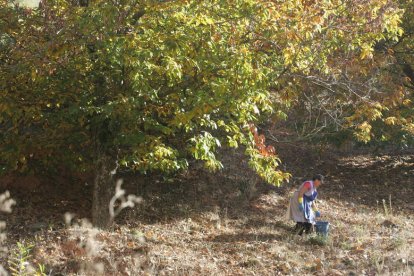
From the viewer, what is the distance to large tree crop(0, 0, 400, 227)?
287 inches

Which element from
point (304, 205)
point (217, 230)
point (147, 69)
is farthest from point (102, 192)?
point (304, 205)

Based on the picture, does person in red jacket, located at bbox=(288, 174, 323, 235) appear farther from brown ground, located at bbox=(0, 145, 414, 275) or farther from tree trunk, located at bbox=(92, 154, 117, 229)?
tree trunk, located at bbox=(92, 154, 117, 229)

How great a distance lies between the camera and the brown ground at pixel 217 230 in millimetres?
7770

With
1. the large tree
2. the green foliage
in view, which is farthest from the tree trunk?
the green foliage

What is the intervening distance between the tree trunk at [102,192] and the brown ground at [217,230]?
0.37m

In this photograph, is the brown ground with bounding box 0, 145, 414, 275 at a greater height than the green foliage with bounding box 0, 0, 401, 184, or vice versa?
the green foliage with bounding box 0, 0, 401, 184

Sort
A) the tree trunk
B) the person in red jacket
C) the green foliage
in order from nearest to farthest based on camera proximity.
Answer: the green foliage, the tree trunk, the person in red jacket

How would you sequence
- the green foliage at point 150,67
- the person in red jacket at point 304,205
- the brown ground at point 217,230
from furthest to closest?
the person in red jacket at point 304,205 → the brown ground at point 217,230 → the green foliage at point 150,67

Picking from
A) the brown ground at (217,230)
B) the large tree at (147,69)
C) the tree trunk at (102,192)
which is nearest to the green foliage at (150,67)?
the large tree at (147,69)

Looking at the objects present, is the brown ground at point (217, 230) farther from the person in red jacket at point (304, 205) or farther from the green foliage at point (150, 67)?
the green foliage at point (150, 67)

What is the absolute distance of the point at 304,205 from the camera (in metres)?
9.66

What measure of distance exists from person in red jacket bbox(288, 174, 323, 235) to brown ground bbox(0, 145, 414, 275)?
357 mm

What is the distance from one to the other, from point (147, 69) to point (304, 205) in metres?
4.31

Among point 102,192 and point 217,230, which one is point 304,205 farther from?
point 102,192
